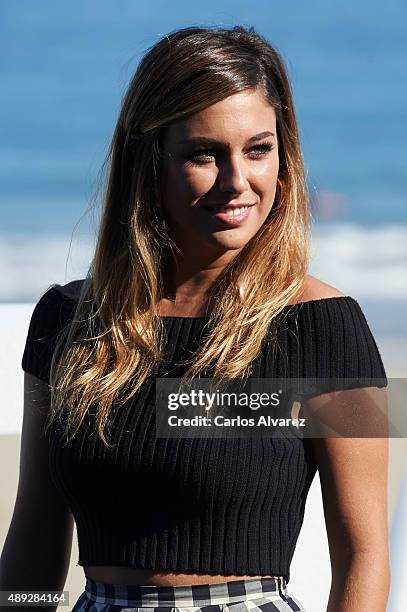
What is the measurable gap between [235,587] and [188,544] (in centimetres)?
10

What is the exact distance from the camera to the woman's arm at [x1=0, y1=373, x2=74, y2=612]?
1980mm

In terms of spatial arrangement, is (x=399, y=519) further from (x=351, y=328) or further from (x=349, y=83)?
(x=349, y=83)

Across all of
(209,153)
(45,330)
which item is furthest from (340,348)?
(45,330)

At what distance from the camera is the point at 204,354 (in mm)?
1835

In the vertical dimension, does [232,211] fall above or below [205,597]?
above

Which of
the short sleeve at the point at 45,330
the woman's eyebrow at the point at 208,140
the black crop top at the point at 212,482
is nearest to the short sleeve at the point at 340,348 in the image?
the black crop top at the point at 212,482

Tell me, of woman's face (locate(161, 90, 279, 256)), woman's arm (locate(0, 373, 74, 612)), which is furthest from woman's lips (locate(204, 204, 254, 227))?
woman's arm (locate(0, 373, 74, 612))

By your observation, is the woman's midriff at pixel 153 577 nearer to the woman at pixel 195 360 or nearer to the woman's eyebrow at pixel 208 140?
the woman at pixel 195 360

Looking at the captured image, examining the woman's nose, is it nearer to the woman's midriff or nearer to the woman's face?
the woman's face

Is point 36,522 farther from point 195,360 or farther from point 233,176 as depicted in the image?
point 233,176

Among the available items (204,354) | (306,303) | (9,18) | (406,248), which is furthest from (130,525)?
(9,18)

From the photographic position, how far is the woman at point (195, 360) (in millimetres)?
1721

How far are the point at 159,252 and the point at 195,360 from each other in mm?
244

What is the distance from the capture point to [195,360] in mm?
1852
